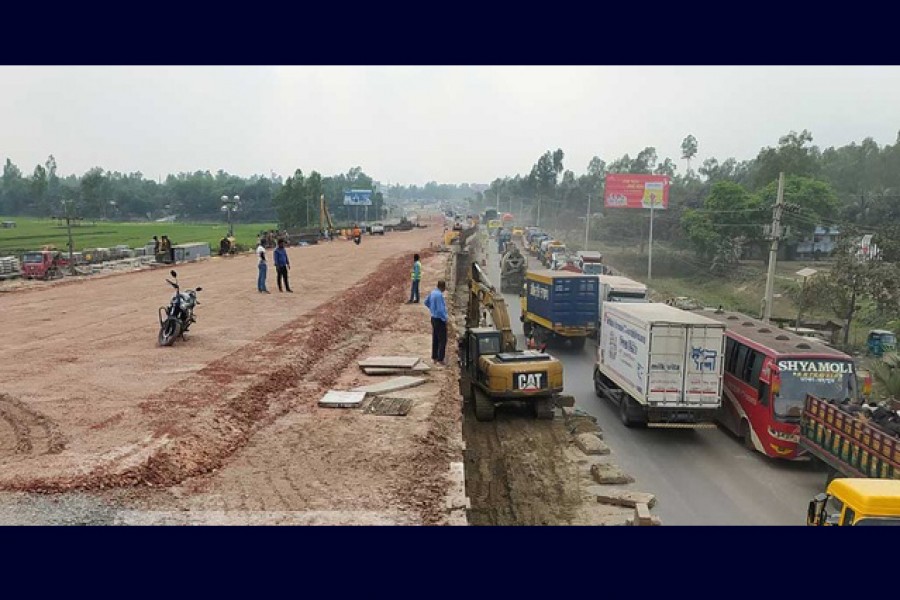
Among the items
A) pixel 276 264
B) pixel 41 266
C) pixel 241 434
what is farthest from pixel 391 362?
pixel 41 266

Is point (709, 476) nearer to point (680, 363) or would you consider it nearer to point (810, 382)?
point (680, 363)

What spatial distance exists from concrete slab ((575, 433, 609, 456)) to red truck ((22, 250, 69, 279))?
28.7 metres

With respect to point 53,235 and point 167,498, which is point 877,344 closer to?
point 167,498

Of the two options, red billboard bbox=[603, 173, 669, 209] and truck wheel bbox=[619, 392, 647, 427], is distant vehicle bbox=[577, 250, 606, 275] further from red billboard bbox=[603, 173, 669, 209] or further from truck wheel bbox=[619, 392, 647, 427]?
truck wheel bbox=[619, 392, 647, 427]

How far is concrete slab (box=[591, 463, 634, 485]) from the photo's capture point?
12234 mm

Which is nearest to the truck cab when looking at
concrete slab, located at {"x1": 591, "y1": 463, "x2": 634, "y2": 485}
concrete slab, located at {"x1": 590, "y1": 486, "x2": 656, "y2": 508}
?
concrete slab, located at {"x1": 590, "y1": 486, "x2": 656, "y2": 508}

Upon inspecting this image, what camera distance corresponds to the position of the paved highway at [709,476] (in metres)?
11.1

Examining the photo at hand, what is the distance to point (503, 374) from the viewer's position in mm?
14836

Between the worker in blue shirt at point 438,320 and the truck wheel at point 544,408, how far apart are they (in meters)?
2.30

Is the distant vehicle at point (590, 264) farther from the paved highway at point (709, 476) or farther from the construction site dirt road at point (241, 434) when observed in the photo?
the paved highway at point (709, 476)

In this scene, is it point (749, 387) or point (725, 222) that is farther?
point (725, 222)

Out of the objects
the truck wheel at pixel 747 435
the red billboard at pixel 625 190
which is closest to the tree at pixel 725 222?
the red billboard at pixel 625 190

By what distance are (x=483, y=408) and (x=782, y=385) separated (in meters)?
5.90

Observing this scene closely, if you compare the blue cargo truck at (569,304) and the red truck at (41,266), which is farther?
the red truck at (41,266)
